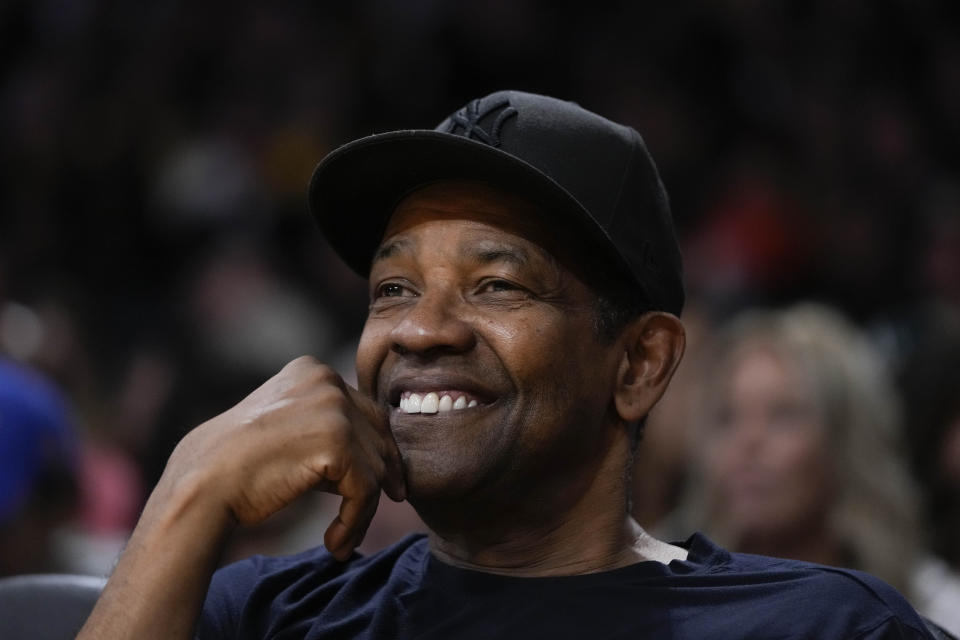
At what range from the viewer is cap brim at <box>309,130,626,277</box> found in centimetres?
246

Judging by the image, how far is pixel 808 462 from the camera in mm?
4238

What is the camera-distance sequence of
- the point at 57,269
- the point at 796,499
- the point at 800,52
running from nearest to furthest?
the point at 796,499 < the point at 57,269 < the point at 800,52

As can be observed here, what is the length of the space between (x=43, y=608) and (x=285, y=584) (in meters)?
0.42

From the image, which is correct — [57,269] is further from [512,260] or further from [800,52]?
[512,260]

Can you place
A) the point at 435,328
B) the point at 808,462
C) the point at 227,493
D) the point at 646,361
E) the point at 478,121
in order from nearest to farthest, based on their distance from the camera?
the point at 227,493
the point at 435,328
the point at 478,121
the point at 646,361
the point at 808,462

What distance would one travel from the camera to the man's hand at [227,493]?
2.30 metres

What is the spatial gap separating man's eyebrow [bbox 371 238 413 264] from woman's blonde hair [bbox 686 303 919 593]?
77.3 inches

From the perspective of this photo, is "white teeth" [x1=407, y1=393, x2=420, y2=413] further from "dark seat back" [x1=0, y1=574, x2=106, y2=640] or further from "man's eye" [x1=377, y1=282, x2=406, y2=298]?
"dark seat back" [x1=0, y1=574, x2=106, y2=640]

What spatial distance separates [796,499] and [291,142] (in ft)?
14.8

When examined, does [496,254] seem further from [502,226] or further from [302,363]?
[302,363]

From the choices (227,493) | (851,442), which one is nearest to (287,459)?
(227,493)

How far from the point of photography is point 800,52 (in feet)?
26.8

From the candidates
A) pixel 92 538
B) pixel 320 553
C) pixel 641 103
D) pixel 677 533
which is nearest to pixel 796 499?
pixel 677 533

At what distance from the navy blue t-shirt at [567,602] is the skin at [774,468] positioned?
5.17 ft
